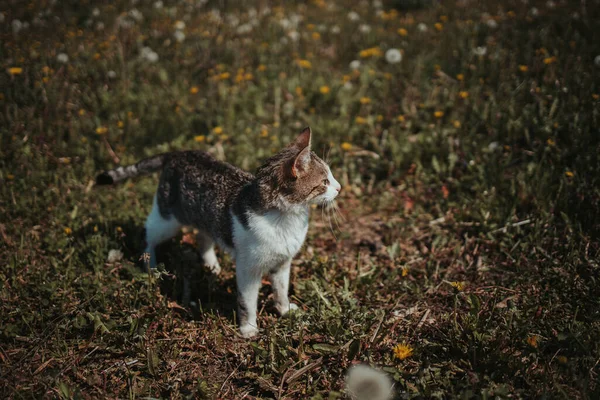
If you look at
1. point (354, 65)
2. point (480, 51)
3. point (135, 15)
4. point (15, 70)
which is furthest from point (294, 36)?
point (15, 70)

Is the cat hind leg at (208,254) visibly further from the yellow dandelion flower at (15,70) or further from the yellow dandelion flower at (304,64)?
the yellow dandelion flower at (15,70)

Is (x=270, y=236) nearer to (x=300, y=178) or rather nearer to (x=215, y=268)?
(x=300, y=178)

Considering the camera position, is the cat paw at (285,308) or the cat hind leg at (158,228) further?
the cat hind leg at (158,228)

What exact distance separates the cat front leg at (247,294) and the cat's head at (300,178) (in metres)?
0.60

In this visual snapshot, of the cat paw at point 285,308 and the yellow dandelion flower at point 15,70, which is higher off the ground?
the yellow dandelion flower at point 15,70

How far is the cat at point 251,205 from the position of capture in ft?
10.0

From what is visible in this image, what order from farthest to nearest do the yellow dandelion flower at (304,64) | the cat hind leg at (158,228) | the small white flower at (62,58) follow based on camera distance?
the yellow dandelion flower at (304,64), the small white flower at (62,58), the cat hind leg at (158,228)

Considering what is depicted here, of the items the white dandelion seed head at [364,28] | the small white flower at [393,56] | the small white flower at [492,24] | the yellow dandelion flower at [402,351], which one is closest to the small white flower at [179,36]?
the white dandelion seed head at [364,28]

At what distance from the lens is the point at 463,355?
9.70 feet

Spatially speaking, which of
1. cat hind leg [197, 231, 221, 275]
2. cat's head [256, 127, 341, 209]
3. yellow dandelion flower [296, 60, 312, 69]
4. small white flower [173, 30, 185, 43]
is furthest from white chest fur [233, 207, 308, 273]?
small white flower [173, 30, 185, 43]

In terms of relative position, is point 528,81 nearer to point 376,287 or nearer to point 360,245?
point 360,245

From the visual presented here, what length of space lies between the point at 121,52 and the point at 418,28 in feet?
16.2

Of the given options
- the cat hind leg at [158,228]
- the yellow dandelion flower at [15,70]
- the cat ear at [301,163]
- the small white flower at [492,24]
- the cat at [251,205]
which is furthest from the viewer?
the small white flower at [492,24]

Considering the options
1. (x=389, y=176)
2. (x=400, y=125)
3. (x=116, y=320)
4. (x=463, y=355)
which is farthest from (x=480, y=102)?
(x=116, y=320)
